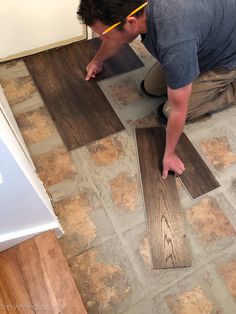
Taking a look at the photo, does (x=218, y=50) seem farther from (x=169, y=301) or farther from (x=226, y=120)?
(x=169, y=301)

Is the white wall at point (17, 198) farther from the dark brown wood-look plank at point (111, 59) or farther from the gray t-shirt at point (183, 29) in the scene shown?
the dark brown wood-look plank at point (111, 59)

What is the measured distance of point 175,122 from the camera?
46.8 inches

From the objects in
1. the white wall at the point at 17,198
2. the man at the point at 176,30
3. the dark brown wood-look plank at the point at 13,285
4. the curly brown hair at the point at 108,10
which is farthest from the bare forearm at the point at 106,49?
the dark brown wood-look plank at the point at 13,285

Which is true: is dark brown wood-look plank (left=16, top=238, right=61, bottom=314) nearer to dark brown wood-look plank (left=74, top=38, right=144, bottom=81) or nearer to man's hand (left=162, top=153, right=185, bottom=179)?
man's hand (left=162, top=153, right=185, bottom=179)

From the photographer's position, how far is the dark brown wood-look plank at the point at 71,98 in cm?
159

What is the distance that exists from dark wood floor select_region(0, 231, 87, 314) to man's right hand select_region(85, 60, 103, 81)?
0.97 m

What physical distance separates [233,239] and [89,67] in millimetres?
1208

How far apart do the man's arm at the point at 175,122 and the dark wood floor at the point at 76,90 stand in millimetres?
350

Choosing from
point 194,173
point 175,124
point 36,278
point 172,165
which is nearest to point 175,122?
point 175,124

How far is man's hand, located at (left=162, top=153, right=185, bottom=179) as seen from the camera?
1425 millimetres

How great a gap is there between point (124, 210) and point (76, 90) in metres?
0.77

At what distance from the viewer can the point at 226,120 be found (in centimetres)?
166

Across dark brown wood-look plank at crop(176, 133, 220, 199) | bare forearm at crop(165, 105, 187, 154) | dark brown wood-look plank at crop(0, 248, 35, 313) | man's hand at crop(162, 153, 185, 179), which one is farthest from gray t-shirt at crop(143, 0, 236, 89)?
dark brown wood-look plank at crop(0, 248, 35, 313)

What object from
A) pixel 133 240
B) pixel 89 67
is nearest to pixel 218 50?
pixel 89 67
